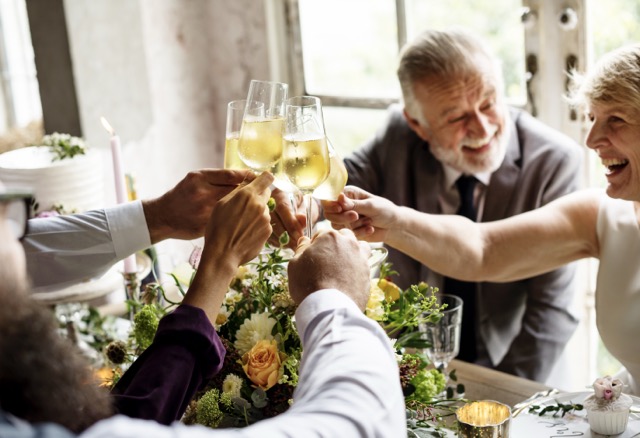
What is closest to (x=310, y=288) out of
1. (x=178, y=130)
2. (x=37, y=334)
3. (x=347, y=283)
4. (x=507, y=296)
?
(x=347, y=283)

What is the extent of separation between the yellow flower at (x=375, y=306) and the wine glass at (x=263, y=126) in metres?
0.27

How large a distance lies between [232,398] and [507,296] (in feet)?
4.36

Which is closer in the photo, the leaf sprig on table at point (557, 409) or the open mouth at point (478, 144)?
the leaf sprig on table at point (557, 409)

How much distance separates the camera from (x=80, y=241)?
156cm

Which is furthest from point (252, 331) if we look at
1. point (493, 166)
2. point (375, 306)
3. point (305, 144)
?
point (493, 166)

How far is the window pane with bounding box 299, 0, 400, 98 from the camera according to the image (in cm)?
310

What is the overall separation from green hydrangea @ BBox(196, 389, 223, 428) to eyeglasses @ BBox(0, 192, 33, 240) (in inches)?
17.7

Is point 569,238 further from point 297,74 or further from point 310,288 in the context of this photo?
point 297,74

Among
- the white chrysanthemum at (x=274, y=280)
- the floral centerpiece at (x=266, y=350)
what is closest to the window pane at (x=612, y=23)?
the floral centerpiece at (x=266, y=350)

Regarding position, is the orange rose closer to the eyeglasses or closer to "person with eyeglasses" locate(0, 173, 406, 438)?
"person with eyeglasses" locate(0, 173, 406, 438)

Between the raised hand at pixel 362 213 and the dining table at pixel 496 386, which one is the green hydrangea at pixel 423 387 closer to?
the dining table at pixel 496 386

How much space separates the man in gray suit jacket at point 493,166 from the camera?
2.21 m

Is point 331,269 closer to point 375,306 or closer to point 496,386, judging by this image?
point 375,306

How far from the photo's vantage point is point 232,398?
1.15m
